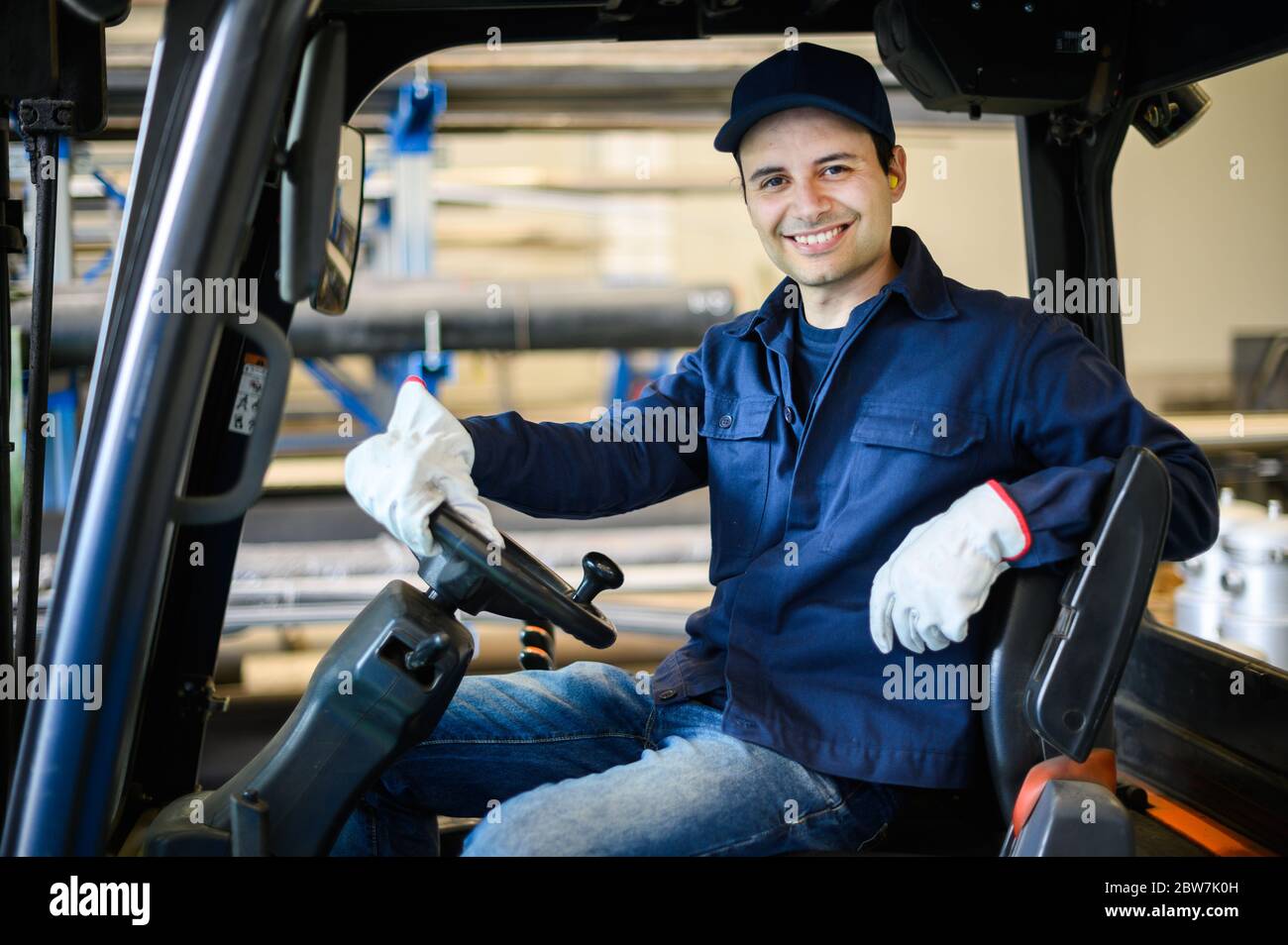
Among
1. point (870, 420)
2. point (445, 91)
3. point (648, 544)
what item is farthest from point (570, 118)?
point (870, 420)

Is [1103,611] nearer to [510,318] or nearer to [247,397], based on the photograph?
[247,397]

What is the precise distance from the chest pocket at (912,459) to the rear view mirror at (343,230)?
85 cm

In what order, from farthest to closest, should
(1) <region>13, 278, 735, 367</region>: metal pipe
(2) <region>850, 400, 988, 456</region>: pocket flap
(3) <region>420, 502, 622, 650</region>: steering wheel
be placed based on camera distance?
(1) <region>13, 278, 735, 367</region>: metal pipe → (2) <region>850, 400, 988, 456</region>: pocket flap → (3) <region>420, 502, 622, 650</region>: steering wheel

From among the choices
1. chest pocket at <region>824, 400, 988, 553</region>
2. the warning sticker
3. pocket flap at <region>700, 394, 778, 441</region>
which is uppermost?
the warning sticker

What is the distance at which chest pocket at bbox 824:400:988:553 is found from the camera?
198 centimetres

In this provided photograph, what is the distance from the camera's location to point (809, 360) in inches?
86.4

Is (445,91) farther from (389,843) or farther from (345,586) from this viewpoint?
(389,843)

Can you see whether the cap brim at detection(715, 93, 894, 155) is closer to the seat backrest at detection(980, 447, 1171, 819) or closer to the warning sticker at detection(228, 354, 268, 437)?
the seat backrest at detection(980, 447, 1171, 819)

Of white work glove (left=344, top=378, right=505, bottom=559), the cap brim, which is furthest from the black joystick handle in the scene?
the cap brim

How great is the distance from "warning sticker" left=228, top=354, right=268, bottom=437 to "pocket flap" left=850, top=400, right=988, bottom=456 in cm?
96

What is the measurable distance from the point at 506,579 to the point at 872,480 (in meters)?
0.64

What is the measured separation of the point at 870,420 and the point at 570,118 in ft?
16.9

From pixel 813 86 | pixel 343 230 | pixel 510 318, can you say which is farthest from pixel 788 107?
pixel 510 318
